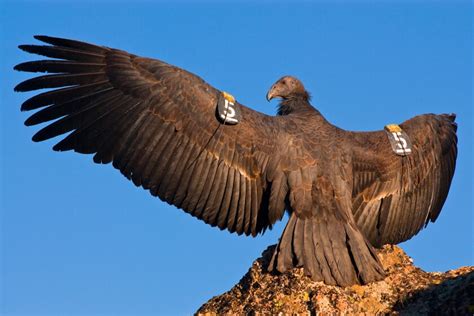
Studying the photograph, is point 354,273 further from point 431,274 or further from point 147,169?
point 147,169

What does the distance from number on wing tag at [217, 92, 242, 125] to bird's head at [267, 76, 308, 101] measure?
1894 millimetres

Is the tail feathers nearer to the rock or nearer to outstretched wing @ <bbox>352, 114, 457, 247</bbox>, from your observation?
the rock

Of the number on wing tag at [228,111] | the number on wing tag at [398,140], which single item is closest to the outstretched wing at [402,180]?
the number on wing tag at [398,140]

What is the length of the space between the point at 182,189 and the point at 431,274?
2993 millimetres

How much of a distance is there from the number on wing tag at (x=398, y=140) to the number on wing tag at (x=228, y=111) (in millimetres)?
2087

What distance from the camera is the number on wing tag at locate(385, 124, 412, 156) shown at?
10516 millimetres

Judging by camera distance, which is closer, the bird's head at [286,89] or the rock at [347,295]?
the rock at [347,295]

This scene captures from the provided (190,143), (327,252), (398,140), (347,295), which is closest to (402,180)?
(398,140)

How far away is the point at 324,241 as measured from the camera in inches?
354

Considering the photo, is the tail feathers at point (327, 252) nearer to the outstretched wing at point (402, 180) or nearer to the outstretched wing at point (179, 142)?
the outstretched wing at point (179, 142)

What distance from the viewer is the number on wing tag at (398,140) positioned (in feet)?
34.5

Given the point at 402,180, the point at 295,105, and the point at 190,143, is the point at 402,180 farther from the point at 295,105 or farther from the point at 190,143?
the point at 190,143

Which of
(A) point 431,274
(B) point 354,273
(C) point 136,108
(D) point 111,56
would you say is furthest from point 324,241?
(D) point 111,56

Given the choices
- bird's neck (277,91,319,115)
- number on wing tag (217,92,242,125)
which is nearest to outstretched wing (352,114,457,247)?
bird's neck (277,91,319,115)
